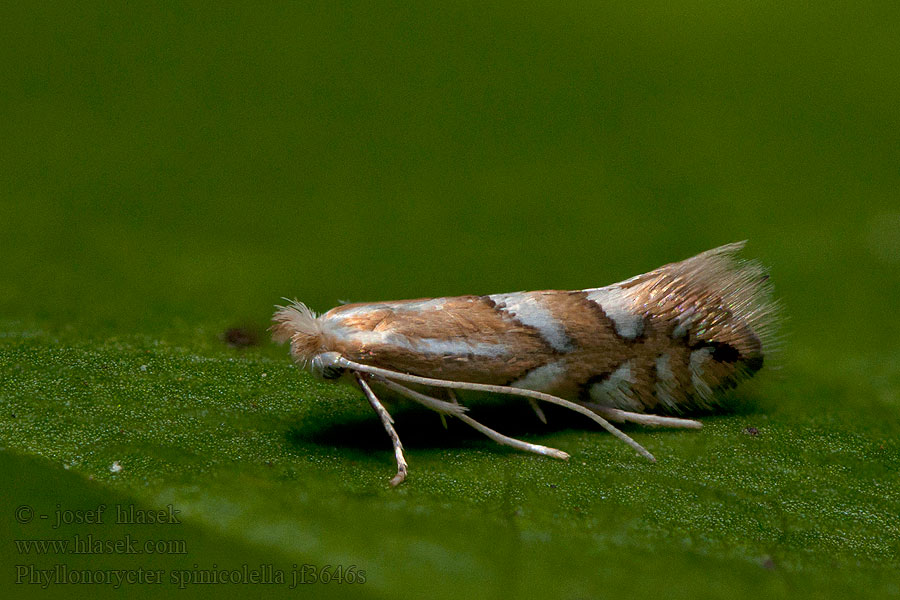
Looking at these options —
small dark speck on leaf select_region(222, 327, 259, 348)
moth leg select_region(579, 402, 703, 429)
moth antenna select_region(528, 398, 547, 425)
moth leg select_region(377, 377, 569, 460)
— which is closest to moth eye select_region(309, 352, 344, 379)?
moth leg select_region(377, 377, 569, 460)

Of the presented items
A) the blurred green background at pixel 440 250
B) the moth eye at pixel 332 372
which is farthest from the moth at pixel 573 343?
the blurred green background at pixel 440 250

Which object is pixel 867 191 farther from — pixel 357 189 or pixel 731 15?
pixel 357 189

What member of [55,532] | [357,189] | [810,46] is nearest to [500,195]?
[357,189]

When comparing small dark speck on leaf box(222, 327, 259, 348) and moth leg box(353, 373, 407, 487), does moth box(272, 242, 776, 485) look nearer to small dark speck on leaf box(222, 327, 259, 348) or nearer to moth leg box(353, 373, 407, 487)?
moth leg box(353, 373, 407, 487)

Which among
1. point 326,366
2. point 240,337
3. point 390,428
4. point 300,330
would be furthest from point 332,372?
point 240,337

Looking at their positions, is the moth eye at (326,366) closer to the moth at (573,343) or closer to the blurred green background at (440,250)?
the moth at (573,343)
